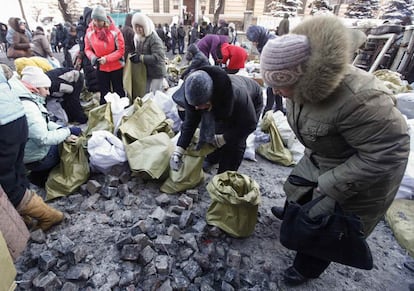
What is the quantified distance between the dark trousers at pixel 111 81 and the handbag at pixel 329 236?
3.47 meters

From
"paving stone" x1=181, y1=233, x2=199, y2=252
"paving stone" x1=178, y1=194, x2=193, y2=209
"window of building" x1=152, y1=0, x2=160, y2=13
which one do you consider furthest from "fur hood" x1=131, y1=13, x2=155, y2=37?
"window of building" x1=152, y1=0, x2=160, y2=13

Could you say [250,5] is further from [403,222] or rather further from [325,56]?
[325,56]

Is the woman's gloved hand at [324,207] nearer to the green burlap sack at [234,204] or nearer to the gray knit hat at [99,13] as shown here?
the green burlap sack at [234,204]

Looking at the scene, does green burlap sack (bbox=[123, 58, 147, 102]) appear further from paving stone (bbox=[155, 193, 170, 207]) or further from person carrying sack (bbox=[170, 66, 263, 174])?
paving stone (bbox=[155, 193, 170, 207])

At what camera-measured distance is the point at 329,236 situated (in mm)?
1286

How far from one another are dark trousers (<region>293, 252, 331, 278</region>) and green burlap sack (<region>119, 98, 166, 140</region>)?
1.90 m

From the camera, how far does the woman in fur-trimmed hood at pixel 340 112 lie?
1.06m

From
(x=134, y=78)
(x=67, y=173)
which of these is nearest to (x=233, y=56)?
(x=134, y=78)

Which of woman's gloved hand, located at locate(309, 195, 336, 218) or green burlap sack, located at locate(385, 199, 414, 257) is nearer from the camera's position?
woman's gloved hand, located at locate(309, 195, 336, 218)

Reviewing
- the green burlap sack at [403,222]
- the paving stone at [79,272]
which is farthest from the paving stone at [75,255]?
the green burlap sack at [403,222]

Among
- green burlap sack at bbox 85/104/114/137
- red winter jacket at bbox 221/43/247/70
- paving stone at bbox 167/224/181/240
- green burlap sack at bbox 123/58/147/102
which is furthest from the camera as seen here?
red winter jacket at bbox 221/43/247/70

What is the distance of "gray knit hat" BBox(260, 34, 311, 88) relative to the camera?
42.4 inches

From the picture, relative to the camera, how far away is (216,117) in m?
2.00

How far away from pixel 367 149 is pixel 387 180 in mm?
253
